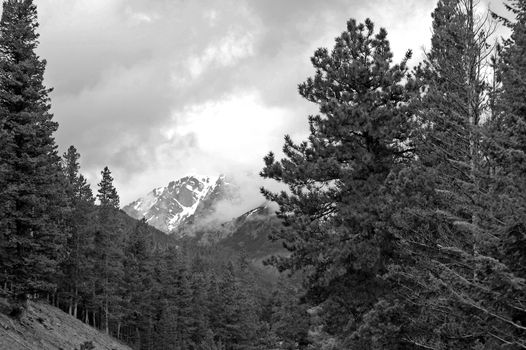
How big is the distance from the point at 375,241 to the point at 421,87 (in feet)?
17.4

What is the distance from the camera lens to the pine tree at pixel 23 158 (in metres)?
23.0

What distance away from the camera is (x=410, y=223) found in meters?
12.0

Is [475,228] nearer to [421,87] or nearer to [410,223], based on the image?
[410,223]

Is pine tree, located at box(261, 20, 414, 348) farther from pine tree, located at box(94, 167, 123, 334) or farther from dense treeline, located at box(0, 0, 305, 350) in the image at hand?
pine tree, located at box(94, 167, 123, 334)

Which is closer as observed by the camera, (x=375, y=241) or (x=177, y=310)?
(x=375, y=241)

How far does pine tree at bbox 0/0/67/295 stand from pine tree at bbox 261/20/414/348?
1403 cm

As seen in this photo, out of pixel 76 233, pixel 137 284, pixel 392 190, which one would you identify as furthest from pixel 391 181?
pixel 137 284

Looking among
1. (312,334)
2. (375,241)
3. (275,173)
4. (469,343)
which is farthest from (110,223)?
(469,343)

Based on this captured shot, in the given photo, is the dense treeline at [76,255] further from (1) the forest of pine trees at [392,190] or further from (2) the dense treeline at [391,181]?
(2) the dense treeline at [391,181]

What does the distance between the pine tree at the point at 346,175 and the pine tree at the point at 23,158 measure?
14.0 m

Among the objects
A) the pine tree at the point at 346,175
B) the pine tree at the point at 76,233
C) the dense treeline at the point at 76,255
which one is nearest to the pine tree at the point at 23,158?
the dense treeline at the point at 76,255

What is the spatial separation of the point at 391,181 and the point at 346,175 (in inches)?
92.7

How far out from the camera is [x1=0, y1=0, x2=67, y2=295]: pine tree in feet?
75.5

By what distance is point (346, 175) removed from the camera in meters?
14.6
